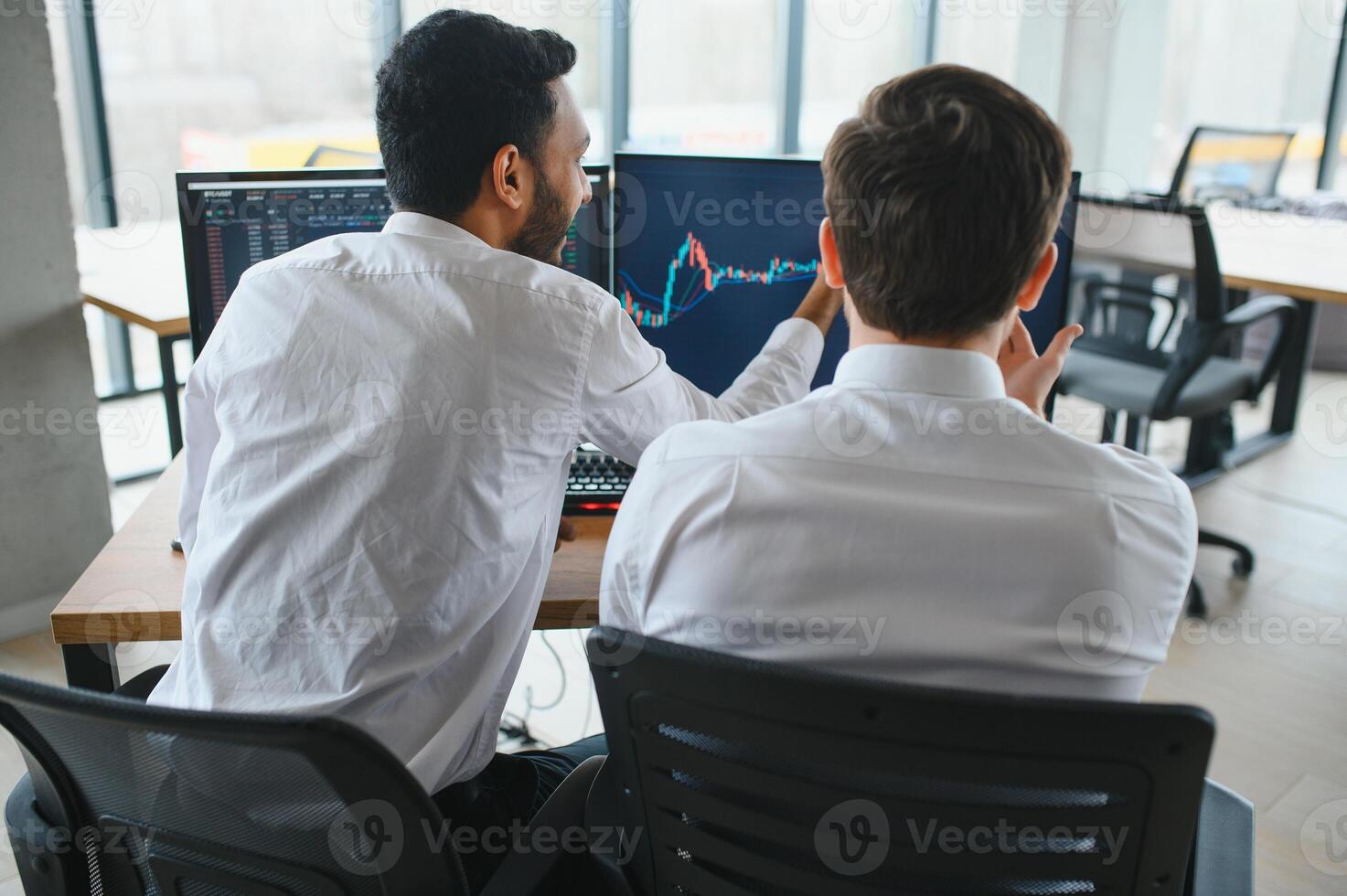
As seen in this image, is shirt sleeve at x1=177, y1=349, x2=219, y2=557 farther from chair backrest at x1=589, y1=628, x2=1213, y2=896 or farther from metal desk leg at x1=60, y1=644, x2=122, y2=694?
chair backrest at x1=589, y1=628, x2=1213, y2=896

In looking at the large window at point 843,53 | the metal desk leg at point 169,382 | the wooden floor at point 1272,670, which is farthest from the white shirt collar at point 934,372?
the large window at point 843,53

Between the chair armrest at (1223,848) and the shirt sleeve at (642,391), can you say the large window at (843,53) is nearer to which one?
→ the shirt sleeve at (642,391)

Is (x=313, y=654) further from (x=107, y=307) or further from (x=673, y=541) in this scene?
(x=107, y=307)

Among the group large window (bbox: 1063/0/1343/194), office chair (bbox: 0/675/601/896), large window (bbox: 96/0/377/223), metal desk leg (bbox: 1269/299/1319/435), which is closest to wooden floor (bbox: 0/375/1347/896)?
metal desk leg (bbox: 1269/299/1319/435)

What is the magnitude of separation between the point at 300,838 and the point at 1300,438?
14.0 ft

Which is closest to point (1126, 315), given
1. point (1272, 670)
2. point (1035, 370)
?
point (1272, 670)

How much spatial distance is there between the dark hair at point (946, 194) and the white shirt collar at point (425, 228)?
48 centimetres

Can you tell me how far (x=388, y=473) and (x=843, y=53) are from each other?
616 centimetres

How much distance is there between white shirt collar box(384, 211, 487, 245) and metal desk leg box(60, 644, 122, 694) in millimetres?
647

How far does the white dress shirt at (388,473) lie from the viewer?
115 centimetres

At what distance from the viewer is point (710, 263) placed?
5.88 feet

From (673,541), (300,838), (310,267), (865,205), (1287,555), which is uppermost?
(865,205)

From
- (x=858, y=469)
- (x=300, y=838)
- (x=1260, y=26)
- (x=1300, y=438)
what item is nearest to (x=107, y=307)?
(x=300, y=838)

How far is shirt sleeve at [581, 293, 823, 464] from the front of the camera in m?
1.27
